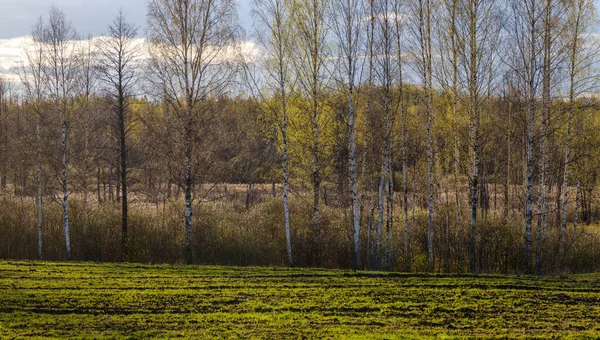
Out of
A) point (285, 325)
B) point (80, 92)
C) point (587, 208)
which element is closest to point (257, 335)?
point (285, 325)

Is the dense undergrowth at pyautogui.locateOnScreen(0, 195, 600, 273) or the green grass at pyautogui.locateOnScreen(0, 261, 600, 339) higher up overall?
the dense undergrowth at pyautogui.locateOnScreen(0, 195, 600, 273)

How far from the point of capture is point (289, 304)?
36.5 feet

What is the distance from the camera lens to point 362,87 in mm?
19328

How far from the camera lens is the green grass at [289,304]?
9234 mm

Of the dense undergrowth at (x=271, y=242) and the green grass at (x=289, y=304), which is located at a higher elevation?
the dense undergrowth at (x=271, y=242)

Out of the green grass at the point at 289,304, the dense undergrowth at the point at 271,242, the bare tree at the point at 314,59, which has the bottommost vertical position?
the green grass at the point at 289,304

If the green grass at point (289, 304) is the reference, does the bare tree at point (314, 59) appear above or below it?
above

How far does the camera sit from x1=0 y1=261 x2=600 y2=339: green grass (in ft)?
30.3

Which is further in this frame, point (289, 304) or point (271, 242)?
point (271, 242)

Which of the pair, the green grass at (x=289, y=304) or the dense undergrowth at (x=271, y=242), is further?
A: the dense undergrowth at (x=271, y=242)

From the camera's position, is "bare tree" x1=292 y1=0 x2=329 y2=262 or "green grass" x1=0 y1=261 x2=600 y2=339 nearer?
"green grass" x1=0 y1=261 x2=600 y2=339

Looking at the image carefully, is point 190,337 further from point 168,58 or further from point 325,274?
point 168,58

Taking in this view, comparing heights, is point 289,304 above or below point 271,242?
below

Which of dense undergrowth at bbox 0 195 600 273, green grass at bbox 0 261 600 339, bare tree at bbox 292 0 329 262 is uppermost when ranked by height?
bare tree at bbox 292 0 329 262
